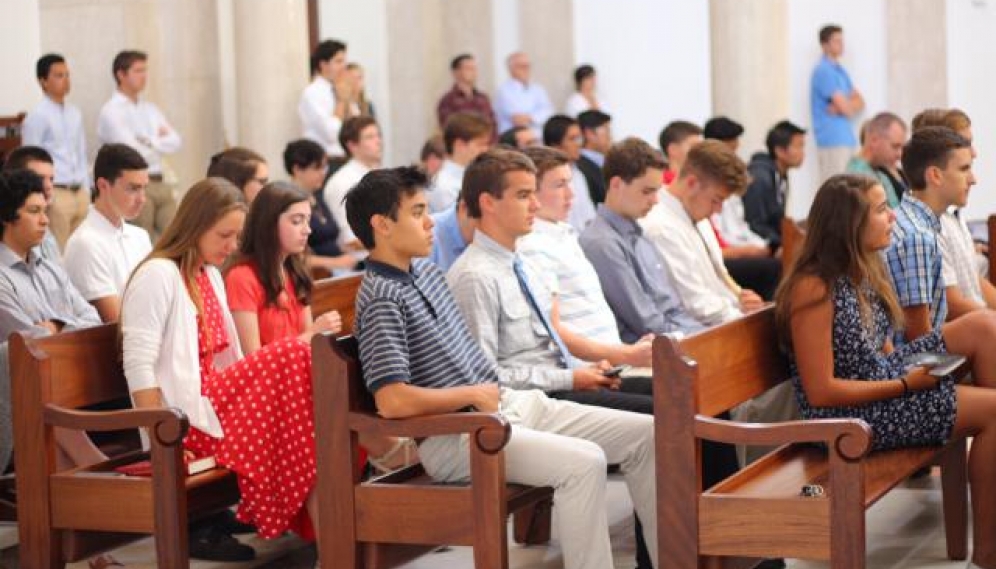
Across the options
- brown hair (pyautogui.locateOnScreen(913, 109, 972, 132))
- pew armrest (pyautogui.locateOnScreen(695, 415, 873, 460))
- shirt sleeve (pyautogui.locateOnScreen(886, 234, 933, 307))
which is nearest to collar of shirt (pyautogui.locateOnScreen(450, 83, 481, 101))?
brown hair (pyautogui.locateOnScreen(913, 109, 972, 132))

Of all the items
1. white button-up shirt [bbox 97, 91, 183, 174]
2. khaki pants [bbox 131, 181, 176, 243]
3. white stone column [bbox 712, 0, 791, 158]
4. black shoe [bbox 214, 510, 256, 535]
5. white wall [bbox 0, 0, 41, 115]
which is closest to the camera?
black shoe [bbox 214, 510, 256, 535]

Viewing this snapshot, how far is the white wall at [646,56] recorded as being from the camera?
15.4 meters

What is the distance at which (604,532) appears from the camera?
183 inches

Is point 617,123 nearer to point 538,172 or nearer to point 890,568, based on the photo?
point 538,172

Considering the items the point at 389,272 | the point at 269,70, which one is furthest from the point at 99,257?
the point at 269,70

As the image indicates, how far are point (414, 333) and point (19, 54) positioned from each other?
6.31 meters

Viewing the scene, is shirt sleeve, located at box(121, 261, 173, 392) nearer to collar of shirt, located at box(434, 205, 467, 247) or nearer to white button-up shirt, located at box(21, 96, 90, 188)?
collar of shirt, located at box(434, 205, 467, 247)

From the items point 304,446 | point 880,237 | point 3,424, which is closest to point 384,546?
point 304,446

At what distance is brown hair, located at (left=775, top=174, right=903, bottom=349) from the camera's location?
5176 mm

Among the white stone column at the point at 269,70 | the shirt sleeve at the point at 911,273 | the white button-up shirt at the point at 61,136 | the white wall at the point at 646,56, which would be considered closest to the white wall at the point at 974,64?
the white wall at the point at 646,56

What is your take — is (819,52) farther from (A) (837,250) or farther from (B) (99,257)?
(A) (837,250)

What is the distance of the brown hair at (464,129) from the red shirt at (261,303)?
3.44 m

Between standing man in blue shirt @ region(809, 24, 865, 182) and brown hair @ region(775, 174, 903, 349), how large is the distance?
32.0ft

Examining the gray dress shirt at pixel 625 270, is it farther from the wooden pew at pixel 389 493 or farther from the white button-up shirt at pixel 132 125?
the white button-up shirt at pixel 132 125
